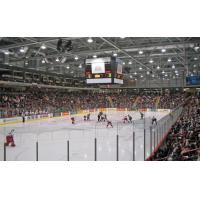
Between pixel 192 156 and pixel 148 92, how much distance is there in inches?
1455

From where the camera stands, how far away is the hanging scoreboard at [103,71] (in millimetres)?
11922

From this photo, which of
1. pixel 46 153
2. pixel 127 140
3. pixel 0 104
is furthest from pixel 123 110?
pixel 46 153

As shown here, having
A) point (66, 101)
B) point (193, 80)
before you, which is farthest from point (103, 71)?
point (66, 101)

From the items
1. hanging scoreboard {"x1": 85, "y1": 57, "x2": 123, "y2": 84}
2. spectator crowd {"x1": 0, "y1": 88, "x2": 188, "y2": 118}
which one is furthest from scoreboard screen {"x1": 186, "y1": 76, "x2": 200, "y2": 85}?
spectator crowd {"x1": 0, "y1": 88, "x2": 188, "y2": 118}

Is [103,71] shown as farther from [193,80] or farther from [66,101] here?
[66,101]

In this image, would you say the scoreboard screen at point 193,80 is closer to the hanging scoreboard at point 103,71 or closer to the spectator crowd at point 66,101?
the hanging scoreboard at point 103,71

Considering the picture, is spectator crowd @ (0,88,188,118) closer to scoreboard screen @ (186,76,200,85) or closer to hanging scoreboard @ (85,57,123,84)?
hanging scoreboard @ (85,57,123,84)

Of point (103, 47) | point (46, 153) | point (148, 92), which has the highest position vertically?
point (103, 47)

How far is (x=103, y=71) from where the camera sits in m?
12.1

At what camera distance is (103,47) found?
1714 cm

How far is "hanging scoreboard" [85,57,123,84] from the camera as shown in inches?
469
